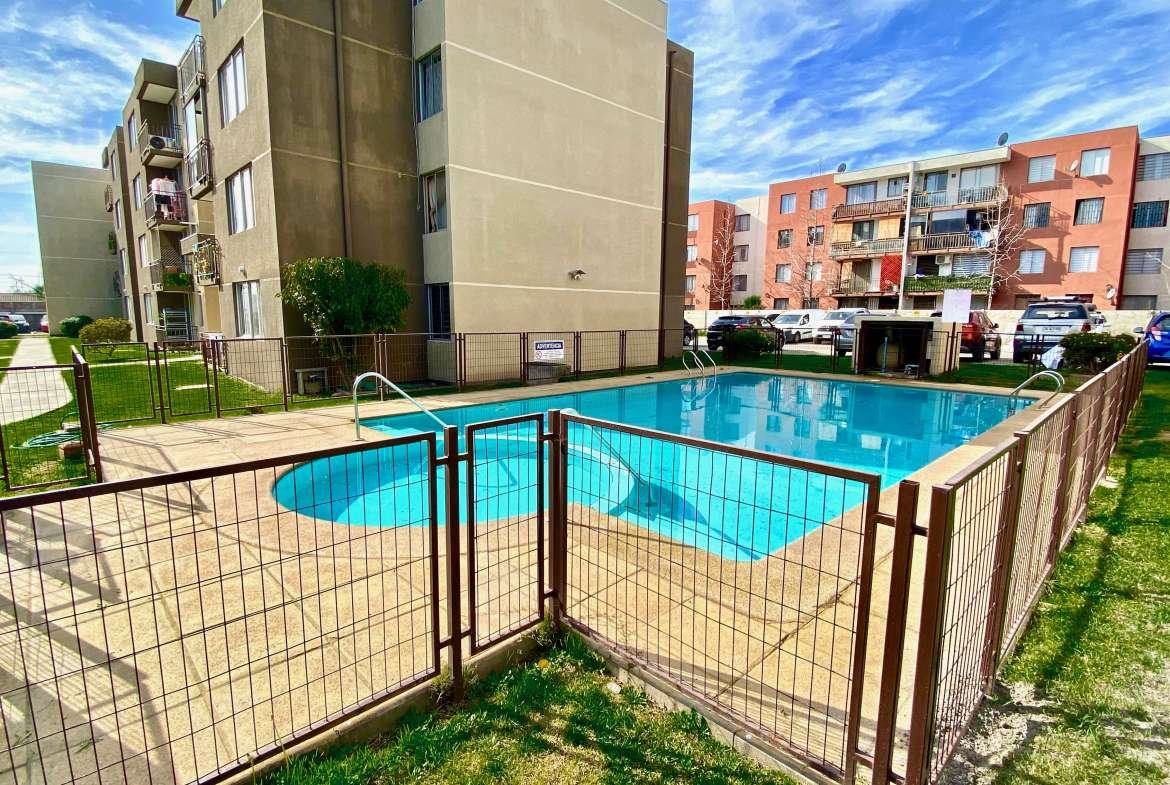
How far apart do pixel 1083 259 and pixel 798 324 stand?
1602cm

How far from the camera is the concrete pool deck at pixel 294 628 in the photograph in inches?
88.7

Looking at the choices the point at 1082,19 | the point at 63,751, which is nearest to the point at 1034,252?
the point at 1082,19

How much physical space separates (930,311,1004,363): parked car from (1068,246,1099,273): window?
16.1 m

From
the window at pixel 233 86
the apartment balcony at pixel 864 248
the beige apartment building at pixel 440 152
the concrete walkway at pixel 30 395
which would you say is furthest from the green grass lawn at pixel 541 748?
the apartment balcony at pixel 864 248

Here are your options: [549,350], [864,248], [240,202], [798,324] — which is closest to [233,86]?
[240,202]

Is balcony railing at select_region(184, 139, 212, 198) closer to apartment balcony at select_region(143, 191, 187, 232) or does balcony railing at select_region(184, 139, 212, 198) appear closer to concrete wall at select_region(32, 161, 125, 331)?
apartment balcony at select_region(143, 191, 187, 232)

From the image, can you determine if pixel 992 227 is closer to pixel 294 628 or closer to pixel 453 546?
pixel 453 546

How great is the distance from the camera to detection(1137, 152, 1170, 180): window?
97.7ft

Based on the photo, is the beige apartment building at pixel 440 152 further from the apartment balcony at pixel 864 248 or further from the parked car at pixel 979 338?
the apartment balcony at pixel 864 248

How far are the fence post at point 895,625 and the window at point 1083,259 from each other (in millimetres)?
40529

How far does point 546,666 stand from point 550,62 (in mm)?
16062

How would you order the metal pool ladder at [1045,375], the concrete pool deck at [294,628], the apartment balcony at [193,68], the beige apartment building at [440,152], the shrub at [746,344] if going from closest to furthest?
the concrete pool deck at [294,628] < the metal pool ladder at [1045,375] < the beige apartment building at [440,152] < the apartment balcony at [193,68] < the shrub at [746,344]

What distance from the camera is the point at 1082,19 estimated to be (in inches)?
680

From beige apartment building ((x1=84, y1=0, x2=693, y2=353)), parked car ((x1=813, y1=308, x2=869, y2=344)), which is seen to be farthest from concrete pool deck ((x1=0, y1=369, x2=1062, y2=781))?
parked car ((x1=813, y1=308, x2=869, y2=344))
